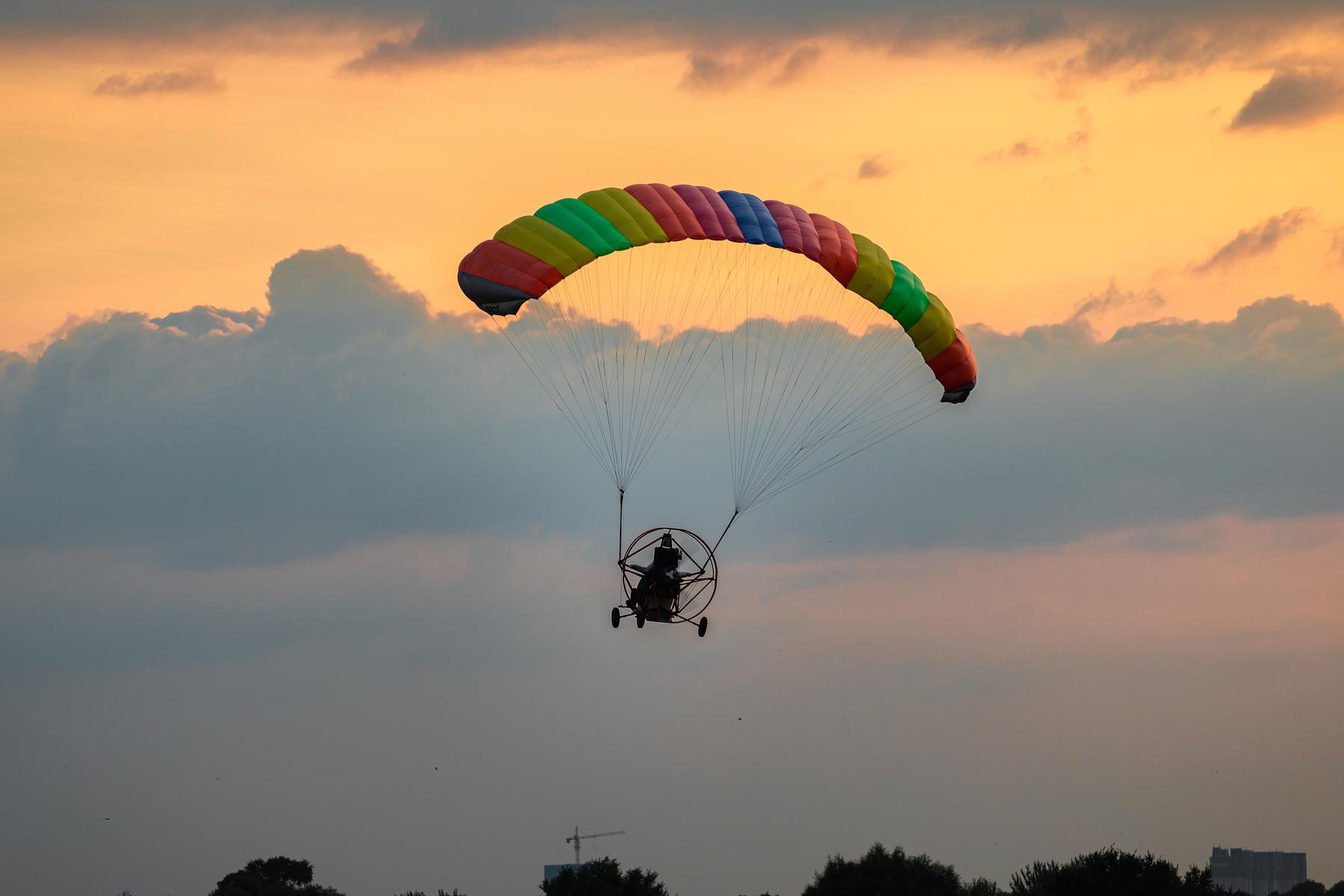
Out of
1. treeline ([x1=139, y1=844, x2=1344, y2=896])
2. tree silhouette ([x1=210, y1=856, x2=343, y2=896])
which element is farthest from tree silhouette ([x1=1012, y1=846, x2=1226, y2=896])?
tree silhouette ([x1=210, y1=856, x2=343, y2=896])

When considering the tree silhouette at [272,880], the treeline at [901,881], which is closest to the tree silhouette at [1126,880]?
the treeline at [901,881]

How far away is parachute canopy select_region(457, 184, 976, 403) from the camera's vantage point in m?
52.4

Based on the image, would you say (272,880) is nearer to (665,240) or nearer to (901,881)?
(901,881)

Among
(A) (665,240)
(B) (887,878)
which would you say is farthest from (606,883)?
(A) (665,240)

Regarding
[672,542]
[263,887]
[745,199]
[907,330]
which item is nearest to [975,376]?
[907,330]

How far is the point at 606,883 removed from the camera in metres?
119

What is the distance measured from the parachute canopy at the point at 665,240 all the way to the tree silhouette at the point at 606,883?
67.2m

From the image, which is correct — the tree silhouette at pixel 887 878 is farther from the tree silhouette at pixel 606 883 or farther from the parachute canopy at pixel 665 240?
the parachute canopy at pixel 665 240

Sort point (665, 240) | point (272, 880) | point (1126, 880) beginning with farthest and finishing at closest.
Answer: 1. point (272, 880)
2. point (1126, 880)
3. point (665, 240)

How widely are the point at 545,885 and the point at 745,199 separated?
3111 inches

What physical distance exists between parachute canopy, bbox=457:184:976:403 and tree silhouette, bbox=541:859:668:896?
67.2 m

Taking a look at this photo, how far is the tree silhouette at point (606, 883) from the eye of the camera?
388 feet

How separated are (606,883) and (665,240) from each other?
2846 inches

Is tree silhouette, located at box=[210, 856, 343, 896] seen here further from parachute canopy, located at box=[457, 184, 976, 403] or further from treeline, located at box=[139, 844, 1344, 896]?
parachute canopy, located at box=[457, 184, 976, 403]
